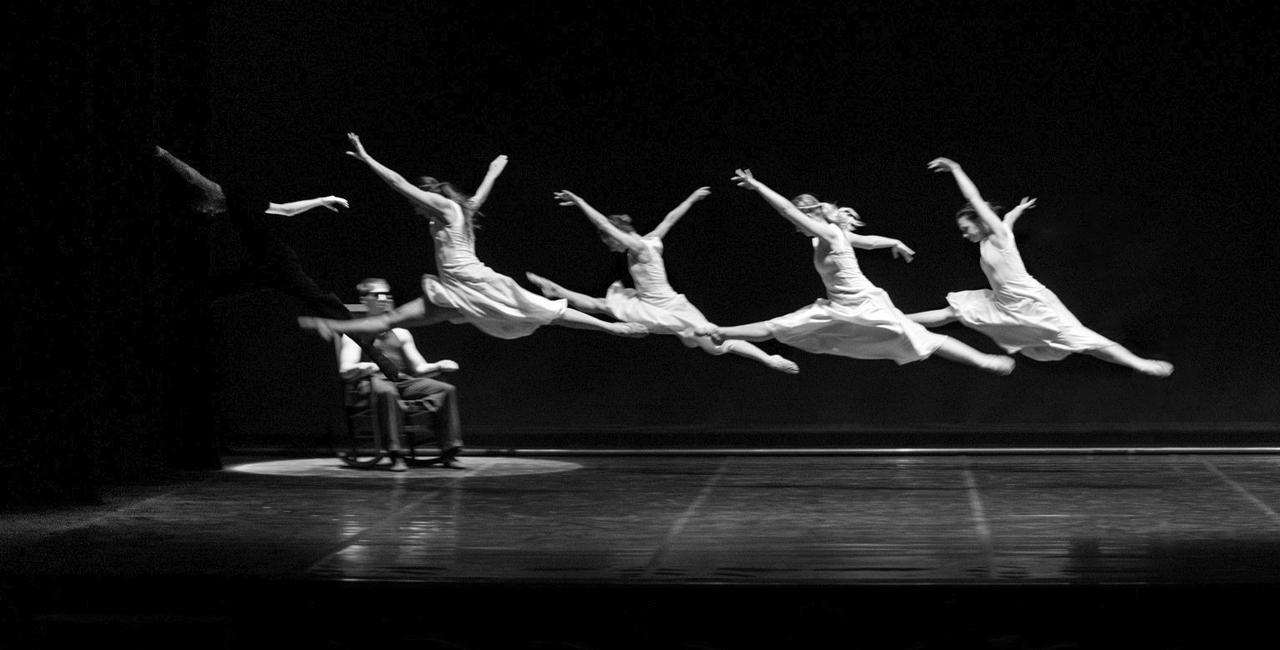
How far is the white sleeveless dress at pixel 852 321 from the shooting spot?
8102 millimetres

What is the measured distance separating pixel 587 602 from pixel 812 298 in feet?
16.2

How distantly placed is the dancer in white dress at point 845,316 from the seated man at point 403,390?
173cm

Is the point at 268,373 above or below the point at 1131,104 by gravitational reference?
below

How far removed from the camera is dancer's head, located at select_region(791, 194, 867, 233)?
321 inches

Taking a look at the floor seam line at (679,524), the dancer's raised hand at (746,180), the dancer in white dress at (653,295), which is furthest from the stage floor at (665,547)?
the dancer's raised hand at (746,180)

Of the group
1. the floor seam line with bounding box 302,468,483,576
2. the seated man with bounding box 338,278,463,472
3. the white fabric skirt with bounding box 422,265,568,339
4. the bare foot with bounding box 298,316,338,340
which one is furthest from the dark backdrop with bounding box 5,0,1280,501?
the floor seam line with bounding box 302,468,483,576

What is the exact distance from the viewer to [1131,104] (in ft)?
27.4

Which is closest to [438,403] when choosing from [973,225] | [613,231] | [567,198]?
[613,231]

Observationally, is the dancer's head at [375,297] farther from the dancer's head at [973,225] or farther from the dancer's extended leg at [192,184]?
the dancer's head at [973,225]

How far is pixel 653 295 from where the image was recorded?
8406 mm

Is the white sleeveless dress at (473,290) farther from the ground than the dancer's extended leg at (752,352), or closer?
farther from the ground

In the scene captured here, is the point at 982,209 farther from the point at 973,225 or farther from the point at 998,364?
the point at 998,364

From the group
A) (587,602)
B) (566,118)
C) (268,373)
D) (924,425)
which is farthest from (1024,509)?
(268,373)

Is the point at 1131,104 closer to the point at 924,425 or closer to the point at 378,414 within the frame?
the point at 924,425
